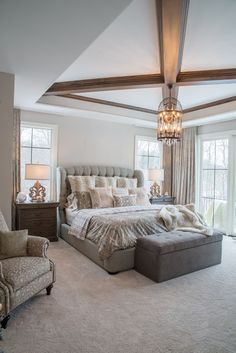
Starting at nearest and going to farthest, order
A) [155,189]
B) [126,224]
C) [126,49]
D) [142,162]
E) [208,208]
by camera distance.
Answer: [126,49] → [126,224] → [208,208] → [155,189] → [142,162]

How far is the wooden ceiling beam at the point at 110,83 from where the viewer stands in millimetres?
3688

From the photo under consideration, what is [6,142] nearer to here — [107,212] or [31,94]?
[31,94]

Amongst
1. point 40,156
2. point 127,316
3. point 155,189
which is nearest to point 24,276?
point 127,316

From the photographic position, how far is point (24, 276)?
90.4 inches

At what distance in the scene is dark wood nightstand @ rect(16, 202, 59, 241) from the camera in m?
4.44

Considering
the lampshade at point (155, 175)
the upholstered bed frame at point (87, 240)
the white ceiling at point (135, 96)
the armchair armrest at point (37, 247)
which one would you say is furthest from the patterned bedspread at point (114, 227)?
the white ceiling at point (135, 96)

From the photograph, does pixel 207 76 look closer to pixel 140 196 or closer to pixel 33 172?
pixel 140 196

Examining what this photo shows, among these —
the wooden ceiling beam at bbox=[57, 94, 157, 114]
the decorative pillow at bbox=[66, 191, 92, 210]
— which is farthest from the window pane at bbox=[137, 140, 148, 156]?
the decorative pillow at bbox=[66, 191, 92, 210]

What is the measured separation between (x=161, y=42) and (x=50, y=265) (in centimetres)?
278

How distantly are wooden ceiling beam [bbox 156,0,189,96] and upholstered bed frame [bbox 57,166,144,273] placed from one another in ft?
8.41

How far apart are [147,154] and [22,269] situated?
5.10 metres

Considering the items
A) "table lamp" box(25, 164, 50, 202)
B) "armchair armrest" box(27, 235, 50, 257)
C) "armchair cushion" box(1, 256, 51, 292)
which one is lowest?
"armchair cushion" box(1, 256, 51, 292)

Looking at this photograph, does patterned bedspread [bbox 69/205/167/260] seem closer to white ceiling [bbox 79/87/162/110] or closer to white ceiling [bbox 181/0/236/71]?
white ceiling [bbox 79/87/162/110]

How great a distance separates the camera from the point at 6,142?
329cm
